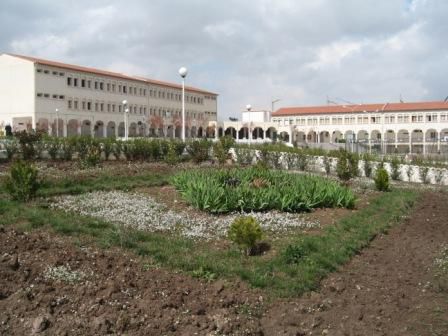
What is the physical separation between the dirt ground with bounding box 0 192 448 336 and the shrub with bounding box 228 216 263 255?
1.20m

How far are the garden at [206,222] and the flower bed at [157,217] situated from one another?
20 mm

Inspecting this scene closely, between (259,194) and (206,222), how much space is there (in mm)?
1660

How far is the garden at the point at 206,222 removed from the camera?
6422 millimetres

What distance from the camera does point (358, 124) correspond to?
285ft

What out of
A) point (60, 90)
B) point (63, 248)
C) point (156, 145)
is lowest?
point (63, 248)

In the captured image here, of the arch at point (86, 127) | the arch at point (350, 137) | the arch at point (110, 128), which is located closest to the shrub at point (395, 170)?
the arch at point (350, 137)

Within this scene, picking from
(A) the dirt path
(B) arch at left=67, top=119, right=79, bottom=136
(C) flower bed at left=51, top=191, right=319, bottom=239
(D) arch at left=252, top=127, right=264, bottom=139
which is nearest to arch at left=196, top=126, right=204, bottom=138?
(D) arch at left=252, top=127, right=264, bottom=139

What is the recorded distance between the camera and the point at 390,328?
5617 mm

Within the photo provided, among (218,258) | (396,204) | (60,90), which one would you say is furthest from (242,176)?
(60,90)

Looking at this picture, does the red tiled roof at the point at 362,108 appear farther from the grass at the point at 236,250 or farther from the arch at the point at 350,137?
the grass at the point at 236,250

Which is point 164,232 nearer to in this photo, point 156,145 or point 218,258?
point 218,258

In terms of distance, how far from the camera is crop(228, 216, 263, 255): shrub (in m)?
7.78

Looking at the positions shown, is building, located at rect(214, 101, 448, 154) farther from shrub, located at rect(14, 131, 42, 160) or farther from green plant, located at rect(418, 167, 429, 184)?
shrub, located at rect(14, 131, 42, 160)

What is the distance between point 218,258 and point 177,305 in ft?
6.09
